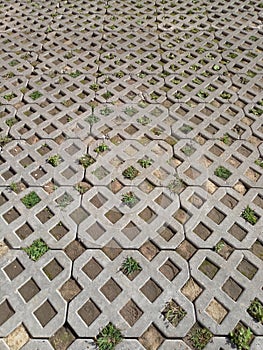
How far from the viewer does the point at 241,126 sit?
153 inches

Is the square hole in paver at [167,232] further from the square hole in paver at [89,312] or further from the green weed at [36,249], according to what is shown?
the green weed at [36,249]

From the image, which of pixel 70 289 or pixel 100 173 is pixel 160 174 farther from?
pixel 70 289

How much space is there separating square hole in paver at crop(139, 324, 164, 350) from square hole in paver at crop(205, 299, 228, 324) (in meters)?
0.39

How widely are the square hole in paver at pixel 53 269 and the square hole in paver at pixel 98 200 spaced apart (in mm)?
625

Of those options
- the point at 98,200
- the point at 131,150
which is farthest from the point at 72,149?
the point at 98,200

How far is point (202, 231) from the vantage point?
300cm

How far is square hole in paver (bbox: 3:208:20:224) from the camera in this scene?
303 cm

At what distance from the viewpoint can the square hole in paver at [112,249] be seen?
2.82 metres

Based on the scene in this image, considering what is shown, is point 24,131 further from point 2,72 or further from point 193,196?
point 193,196

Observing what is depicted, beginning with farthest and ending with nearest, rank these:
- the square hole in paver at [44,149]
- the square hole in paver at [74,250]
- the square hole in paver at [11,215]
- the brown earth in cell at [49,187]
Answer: the square hole in paver at [44,149] < the brown earth in cell at [49,187] < the square hole in paver at [11,215] < the square hole in paver at [74,250]

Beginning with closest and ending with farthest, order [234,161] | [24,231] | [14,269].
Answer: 1. [14,269]
2. [24,231]
3. [234,161]

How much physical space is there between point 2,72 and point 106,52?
1412 mm

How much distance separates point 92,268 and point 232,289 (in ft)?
3.50

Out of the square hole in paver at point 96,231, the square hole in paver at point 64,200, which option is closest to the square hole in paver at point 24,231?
the square hole in paver at point 64,200
